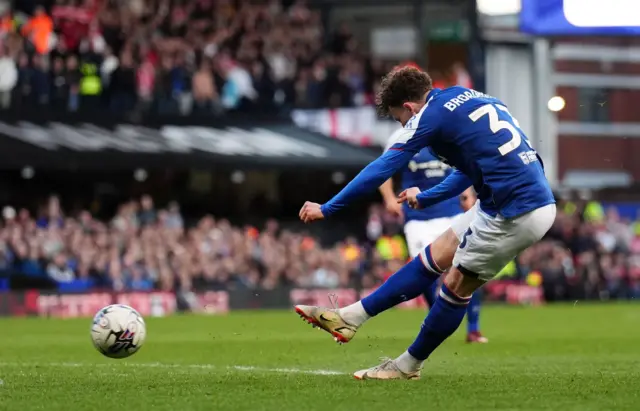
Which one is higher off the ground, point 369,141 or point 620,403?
point 620,403

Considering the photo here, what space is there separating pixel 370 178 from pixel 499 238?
96cm

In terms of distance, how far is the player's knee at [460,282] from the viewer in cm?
838

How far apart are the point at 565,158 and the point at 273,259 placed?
20.8 meters

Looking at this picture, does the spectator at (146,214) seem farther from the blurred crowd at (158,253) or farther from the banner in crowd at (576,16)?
the banner in crowd at (576,16)

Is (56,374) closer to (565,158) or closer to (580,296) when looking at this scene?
(580,296)

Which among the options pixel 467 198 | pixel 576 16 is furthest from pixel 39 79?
pixel 467 198

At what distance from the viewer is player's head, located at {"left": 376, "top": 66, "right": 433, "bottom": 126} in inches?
328

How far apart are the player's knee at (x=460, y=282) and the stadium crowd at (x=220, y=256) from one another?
13886 mm

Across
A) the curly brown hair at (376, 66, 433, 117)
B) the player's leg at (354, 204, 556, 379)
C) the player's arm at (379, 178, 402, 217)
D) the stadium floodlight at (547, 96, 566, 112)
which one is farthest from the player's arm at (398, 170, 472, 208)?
the stadium floodlight at (547, 96, 566, 112)

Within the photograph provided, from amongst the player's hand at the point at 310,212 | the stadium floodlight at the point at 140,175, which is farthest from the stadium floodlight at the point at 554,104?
the player's hand at the point at 310,212

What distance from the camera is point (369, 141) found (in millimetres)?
26359

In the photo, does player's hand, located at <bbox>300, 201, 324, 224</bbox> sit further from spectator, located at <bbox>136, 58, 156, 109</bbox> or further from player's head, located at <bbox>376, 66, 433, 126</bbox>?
spectator, located at <bbox>136, 58, 156, 109</bbox>

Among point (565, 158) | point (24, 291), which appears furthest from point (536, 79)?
point (24, 291)

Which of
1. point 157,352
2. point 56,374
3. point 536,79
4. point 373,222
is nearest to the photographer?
point 56,374
